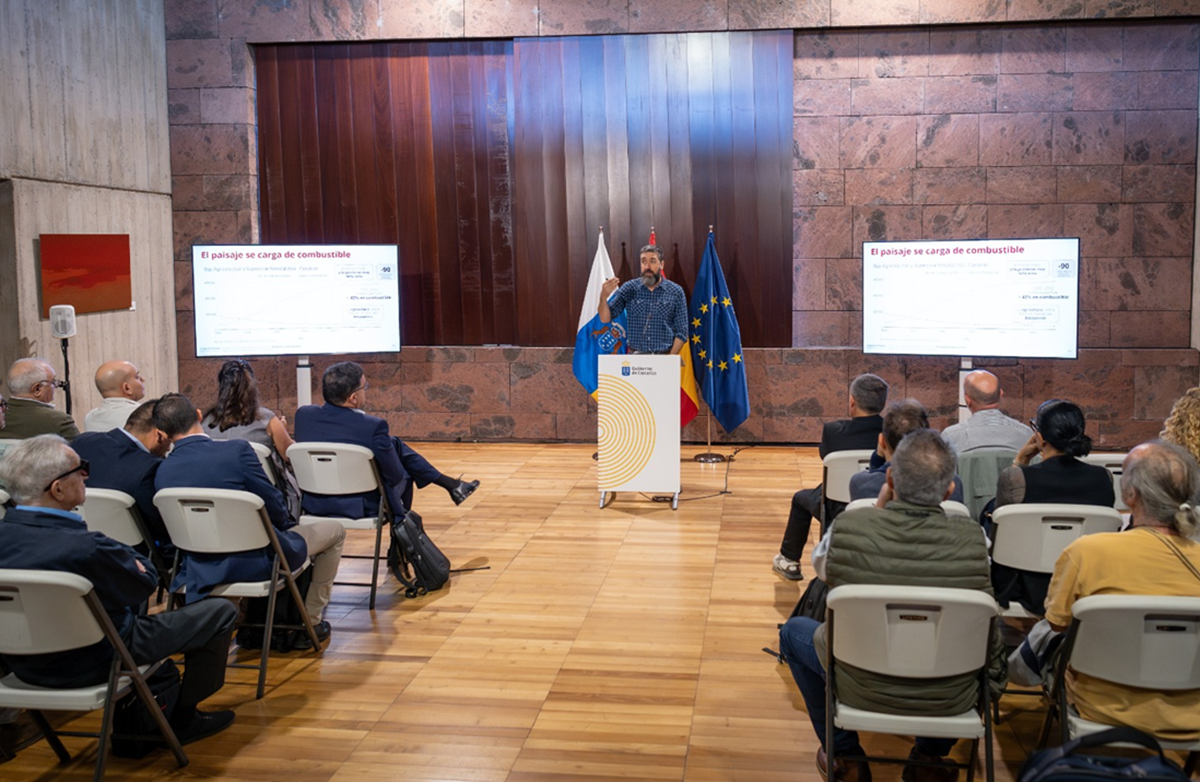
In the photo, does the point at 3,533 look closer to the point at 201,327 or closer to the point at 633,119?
the point at 201,327

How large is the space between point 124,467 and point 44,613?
48.7 inches

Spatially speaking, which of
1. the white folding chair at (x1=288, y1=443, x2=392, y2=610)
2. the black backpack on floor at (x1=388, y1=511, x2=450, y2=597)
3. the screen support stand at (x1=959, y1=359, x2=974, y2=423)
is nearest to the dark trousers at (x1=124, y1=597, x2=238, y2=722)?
the white folding chair at (x1=288, y1=443, x2=392, y2=610)

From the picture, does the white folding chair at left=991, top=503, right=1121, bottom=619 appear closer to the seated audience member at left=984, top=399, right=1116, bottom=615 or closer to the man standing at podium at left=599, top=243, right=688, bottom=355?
the seated audience member at left=984, top=399, right=1116, bottom=615

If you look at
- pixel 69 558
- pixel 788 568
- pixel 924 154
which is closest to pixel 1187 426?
pixel 788 568

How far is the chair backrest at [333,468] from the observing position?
207 inches

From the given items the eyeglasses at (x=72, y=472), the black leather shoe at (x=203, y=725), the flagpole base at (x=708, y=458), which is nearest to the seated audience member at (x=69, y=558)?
the eyeglasses at (x=72, y=472)

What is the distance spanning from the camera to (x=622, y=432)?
23.9 feet

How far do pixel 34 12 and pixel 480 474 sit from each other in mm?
4735

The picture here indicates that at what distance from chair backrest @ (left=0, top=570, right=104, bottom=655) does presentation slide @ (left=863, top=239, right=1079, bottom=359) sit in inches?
267

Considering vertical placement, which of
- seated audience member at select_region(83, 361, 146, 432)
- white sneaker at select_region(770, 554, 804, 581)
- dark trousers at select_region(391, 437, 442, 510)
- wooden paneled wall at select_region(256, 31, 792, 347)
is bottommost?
white sneaker at select_region(770, 554, 804, 581)

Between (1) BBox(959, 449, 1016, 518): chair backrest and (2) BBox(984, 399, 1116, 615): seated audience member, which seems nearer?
(2) BBox(984, 399, 1116, 615): seated audience member

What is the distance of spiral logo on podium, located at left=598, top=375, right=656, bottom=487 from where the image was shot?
7.23 meters

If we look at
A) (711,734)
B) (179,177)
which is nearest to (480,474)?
(179,177)

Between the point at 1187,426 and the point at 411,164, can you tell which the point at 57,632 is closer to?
the point at 1187,426
